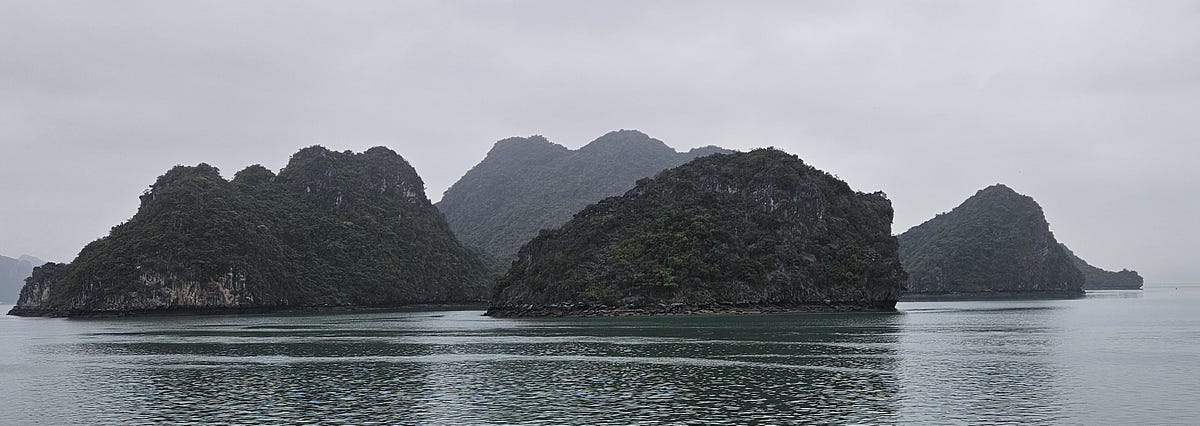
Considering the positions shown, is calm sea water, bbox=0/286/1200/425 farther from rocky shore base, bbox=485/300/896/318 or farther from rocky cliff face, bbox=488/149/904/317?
rocky cliff face, bbox=488/149/904/317

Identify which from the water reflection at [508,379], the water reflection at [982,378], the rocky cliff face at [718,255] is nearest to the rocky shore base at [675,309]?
the rocky cliff face at [718,255]

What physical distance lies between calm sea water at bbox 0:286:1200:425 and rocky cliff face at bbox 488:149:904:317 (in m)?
75.2

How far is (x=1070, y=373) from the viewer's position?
181 ft

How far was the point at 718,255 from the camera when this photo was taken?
582 ft

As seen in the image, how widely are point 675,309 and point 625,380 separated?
4460 inches

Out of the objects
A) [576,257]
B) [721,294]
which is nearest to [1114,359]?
[721,294]

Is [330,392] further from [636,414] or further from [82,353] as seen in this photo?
[82,353]

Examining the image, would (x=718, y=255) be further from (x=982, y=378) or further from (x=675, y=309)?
(x=982, y=378)

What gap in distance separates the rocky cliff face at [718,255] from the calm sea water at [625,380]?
247 ft

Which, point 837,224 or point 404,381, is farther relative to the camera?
point 837,224

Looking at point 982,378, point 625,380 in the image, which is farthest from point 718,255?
point 625,380

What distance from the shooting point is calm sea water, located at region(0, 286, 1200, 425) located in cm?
4022

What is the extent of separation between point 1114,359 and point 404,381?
2072 inches

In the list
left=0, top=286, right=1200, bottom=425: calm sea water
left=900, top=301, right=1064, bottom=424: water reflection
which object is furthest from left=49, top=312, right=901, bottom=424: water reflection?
left=900, top=301, right=1064, bottom=424: water reflection
